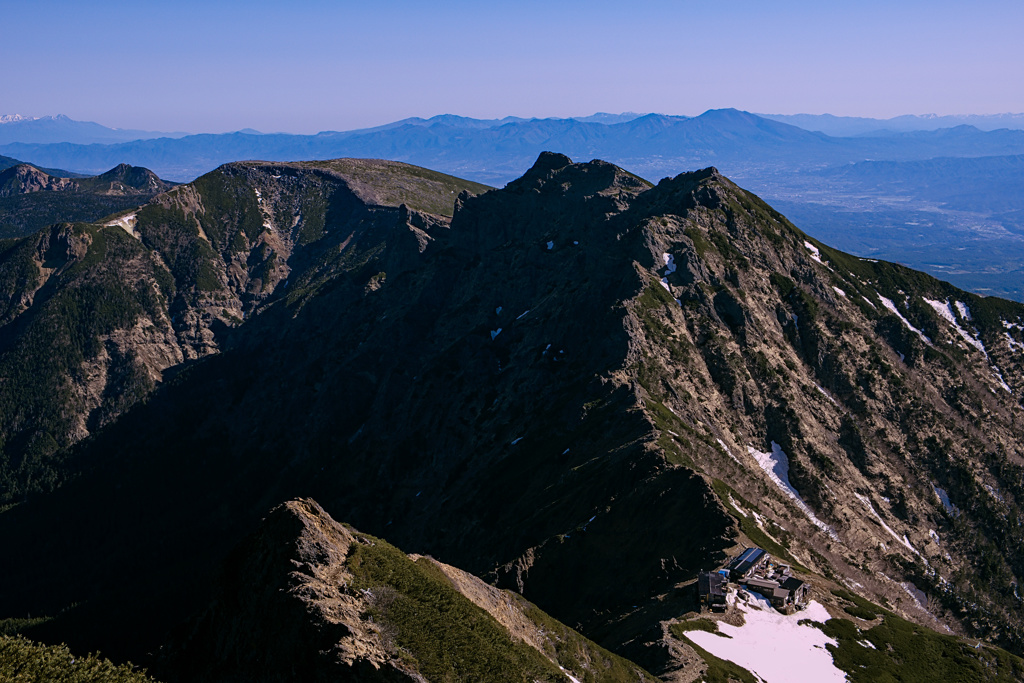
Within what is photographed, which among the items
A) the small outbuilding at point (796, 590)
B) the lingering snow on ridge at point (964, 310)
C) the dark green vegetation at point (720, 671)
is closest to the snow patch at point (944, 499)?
the small outbuilding at point (796, 590)

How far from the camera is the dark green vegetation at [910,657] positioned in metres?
63.4

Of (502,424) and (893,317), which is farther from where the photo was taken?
(893,317)

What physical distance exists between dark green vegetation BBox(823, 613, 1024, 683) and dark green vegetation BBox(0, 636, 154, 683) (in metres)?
60.2

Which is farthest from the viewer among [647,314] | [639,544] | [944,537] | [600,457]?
[647,314]

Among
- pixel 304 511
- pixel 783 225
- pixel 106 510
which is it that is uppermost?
pixel 783 225

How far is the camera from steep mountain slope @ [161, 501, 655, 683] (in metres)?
41.8

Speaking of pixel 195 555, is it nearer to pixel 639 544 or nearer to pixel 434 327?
pixel 434 327

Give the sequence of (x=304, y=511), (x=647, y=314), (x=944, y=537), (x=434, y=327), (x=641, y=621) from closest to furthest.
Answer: (x=304, y=511) < (x=641, y=621) < (x=944, y=537) < (x=647, y=314) < (x=434, y=327)

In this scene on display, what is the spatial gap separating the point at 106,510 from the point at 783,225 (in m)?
204

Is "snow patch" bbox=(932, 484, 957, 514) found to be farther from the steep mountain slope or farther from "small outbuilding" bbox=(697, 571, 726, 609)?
the steep mountain slope

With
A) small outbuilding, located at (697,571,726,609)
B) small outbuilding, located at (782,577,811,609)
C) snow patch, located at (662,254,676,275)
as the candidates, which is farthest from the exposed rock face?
snow patch, located at (662,254,676,275)

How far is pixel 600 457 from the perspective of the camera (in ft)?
313

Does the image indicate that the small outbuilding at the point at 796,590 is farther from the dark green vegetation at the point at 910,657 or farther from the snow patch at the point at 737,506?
the snow patch at the point at 737,506

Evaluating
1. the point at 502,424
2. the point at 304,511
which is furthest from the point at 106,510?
the point at 304,511
